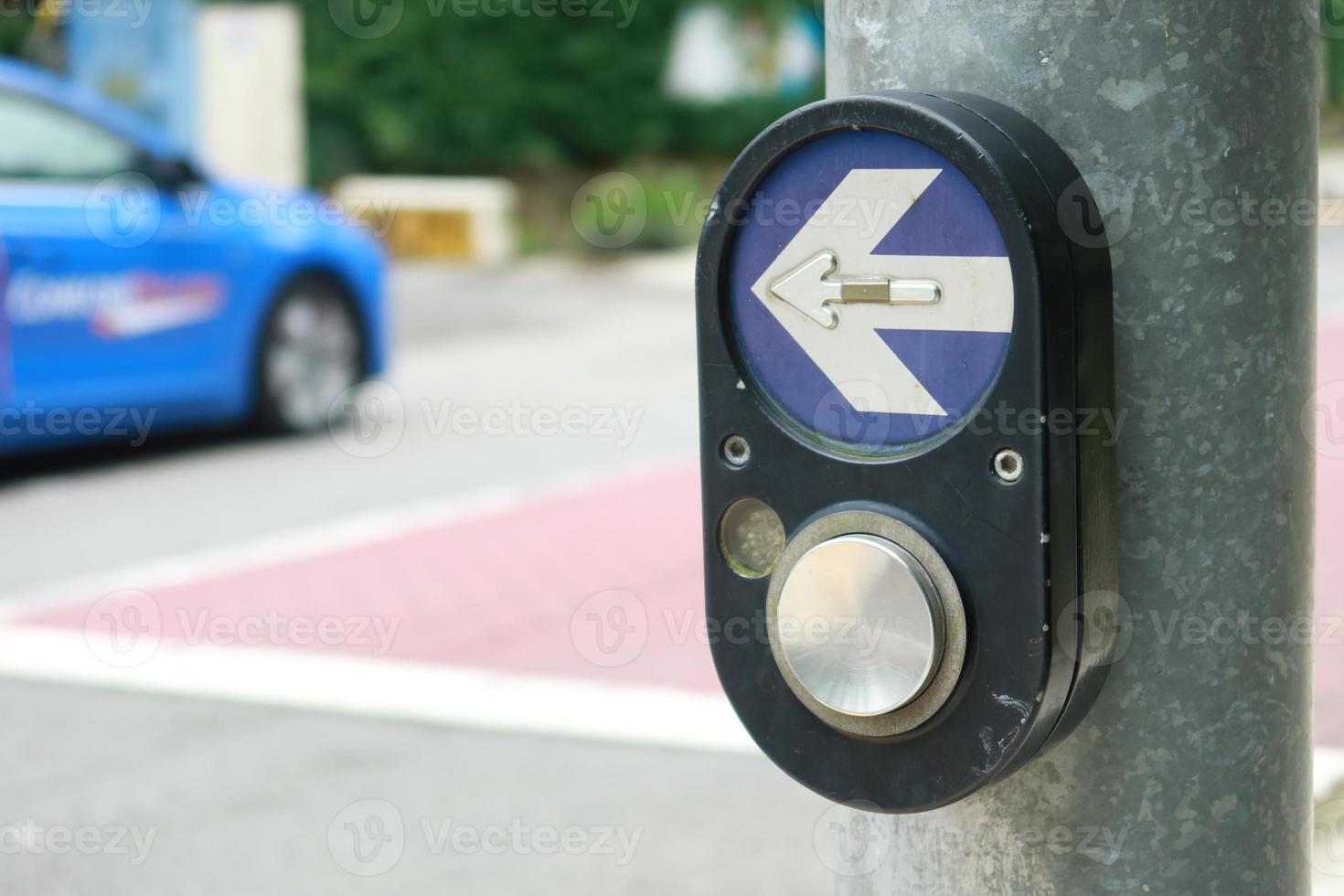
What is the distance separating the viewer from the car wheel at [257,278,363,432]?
30.6 feet

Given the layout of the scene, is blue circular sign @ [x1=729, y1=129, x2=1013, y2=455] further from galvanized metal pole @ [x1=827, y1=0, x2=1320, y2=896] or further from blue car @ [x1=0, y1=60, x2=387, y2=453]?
blue car @ [x1=0, y1=60, x2=387, y2=453]

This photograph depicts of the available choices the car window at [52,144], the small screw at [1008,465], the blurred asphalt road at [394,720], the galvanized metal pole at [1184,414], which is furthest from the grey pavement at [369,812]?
the car window at [52,144]

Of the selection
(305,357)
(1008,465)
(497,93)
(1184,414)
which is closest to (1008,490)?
(1008,465)

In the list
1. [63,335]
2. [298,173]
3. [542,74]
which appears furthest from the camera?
[542,74]

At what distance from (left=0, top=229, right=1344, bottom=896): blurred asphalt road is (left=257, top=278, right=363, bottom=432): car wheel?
0.18m

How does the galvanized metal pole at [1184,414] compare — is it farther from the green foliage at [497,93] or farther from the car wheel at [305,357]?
the green foliage at [497,93]

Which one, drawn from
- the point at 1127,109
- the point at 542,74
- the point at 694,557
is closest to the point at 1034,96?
the point at 1127,109

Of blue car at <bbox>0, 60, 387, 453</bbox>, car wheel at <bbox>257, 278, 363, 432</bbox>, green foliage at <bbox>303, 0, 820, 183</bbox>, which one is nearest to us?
blue car at <bbox>0, 60, 387, 453</bbox>

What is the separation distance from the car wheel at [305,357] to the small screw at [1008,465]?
8.25m

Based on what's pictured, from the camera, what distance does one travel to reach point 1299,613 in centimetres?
140

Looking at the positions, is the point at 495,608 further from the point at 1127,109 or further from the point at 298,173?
the point at 298,173

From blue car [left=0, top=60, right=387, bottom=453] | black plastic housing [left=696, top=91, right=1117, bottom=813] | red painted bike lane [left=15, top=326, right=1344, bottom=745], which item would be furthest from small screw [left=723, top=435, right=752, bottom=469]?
blue car [left=0, top=60, right=387, bottom=453]

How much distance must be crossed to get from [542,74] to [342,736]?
19109 millimetres

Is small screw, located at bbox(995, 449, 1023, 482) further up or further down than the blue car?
further down
